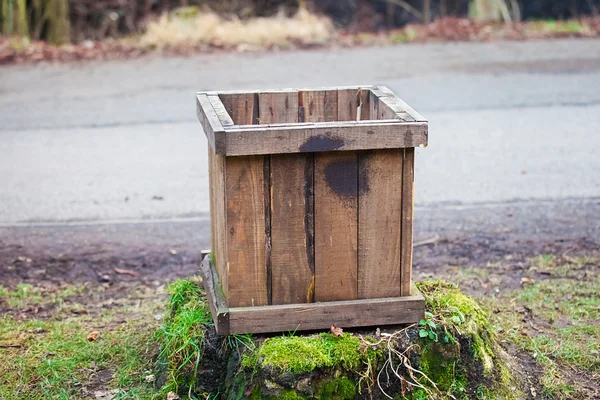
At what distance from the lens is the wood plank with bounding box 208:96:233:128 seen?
321cm

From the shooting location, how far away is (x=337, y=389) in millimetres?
3209

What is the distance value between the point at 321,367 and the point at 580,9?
16143mm

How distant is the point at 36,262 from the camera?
5.40 meters

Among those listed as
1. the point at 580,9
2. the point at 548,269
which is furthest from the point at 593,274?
the point at 580,9

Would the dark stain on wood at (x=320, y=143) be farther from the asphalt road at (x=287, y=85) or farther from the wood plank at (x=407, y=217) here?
the asphalt road at (x=287, y=85)

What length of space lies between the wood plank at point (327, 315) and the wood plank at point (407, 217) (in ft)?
0.24

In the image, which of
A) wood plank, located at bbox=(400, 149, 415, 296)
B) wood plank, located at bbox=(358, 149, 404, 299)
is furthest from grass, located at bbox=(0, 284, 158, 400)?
wood plank, located at bbox=(400, 149, 415, 296)

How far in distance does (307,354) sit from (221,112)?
1.05m

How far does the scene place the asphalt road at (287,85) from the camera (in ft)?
21.4

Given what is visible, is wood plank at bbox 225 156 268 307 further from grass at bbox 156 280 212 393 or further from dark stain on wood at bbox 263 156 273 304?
grass at bbox 156 280 212 393

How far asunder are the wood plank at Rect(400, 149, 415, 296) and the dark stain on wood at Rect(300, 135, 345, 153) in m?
0.31

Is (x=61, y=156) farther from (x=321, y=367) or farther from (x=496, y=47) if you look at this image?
(x=496, y=47)

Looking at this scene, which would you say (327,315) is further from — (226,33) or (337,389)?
(226,33)

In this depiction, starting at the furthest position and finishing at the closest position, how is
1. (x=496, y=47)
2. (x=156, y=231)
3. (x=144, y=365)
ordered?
(x=496, y=47) < (x=156, y=231) < (x=144, y=365)
